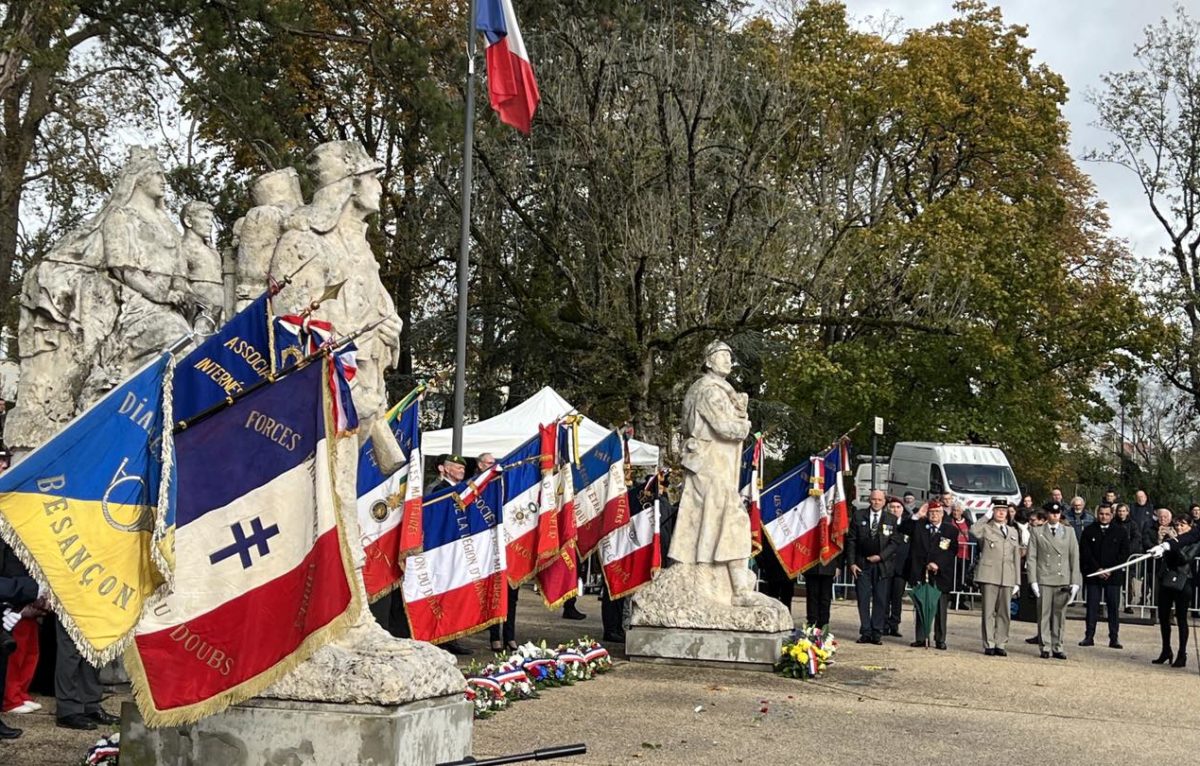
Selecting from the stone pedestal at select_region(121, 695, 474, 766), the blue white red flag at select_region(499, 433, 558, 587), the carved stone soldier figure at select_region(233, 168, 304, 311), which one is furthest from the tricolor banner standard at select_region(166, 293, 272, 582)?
the blue white red flag at select_region(499, 433, 558, 587)

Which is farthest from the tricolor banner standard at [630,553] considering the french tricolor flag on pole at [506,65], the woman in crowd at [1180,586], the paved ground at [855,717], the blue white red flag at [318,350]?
the blue white red flag at [318,350]

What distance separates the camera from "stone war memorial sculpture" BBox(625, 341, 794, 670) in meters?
14.2

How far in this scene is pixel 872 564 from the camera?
18516 millimetres

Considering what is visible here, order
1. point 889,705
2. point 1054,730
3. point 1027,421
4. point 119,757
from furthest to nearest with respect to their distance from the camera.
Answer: point 1027,421 → point 889,705 → point 1054,730 → point 119,757

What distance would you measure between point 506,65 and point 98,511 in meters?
14.6

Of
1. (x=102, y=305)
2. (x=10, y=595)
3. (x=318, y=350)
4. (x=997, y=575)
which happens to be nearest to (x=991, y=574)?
(x=997, y=575)

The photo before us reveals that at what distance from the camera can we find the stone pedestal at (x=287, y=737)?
22.7 feet

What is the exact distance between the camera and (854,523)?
19.0 metres

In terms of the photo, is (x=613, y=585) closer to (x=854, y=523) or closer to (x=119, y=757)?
(x=854, y=523)

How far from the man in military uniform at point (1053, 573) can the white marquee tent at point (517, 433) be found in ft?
16.7

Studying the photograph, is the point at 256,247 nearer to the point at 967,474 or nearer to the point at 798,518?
the point at 798,518

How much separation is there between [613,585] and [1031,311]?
73.6ft

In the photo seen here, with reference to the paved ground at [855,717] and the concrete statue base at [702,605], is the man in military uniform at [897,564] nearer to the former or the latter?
the paved ground at [855,717]

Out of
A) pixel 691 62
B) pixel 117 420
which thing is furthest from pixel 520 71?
pixel 117 420
